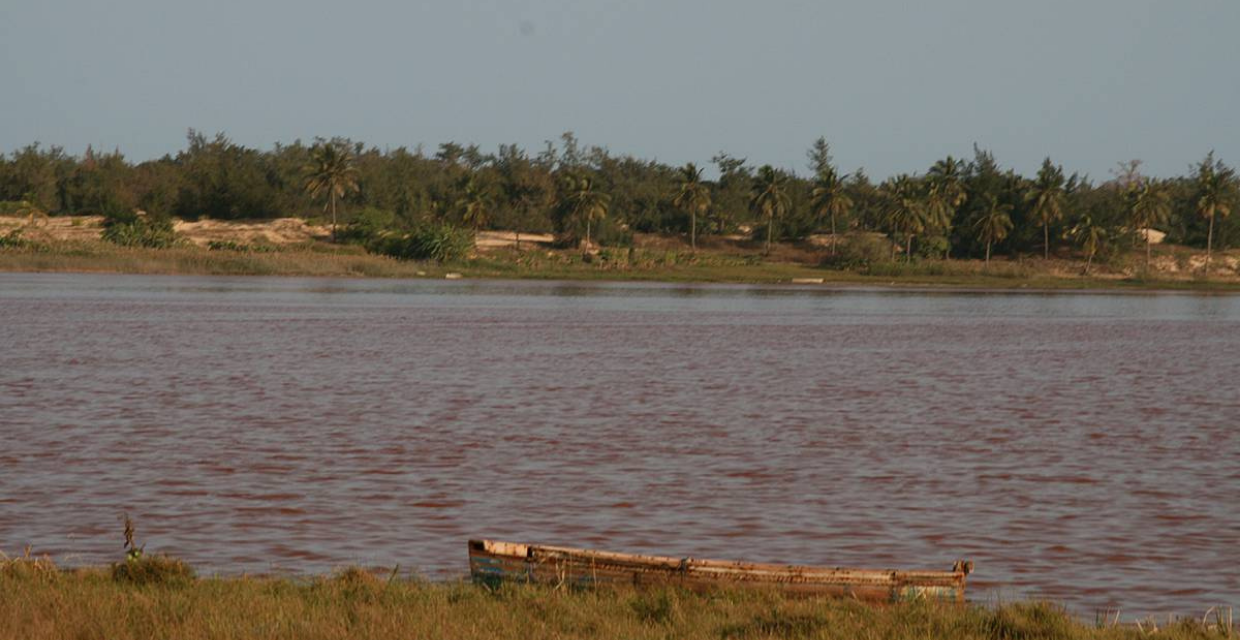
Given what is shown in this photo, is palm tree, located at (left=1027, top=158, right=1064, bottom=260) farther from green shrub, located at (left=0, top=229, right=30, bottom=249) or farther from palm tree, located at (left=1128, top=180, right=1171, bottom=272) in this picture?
green shrub, located at (left=0, top=229, right=30, bottom=249)

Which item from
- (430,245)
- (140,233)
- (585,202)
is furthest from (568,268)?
(140,233)

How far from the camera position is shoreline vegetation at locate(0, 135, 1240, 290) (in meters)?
130

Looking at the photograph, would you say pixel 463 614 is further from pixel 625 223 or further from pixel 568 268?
pixel 625 223

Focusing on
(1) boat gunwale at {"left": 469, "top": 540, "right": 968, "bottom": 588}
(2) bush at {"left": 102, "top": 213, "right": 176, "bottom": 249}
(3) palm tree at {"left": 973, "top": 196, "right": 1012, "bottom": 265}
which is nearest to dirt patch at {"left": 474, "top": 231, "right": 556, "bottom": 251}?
(2) bush at {"left": 102, "top": 213, "right": 176, "bottom": 249}

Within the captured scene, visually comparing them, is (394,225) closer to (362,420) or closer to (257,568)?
(362,420)

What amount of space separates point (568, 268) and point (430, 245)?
41.6 ft

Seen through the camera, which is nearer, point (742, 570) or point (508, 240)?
point (742, 570)

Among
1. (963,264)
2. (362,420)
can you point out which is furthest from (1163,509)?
(963,264)

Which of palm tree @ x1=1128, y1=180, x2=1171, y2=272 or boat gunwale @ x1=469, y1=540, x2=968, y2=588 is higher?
palm tree @ x1=1128, y1=180, x2=1171, y2=272

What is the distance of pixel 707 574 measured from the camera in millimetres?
12492

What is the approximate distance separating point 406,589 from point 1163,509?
37.3 feet

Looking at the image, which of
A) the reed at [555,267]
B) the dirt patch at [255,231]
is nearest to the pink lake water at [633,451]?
the reed at [555,267]

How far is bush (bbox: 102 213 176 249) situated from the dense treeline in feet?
15.1

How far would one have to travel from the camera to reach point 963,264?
141 m
